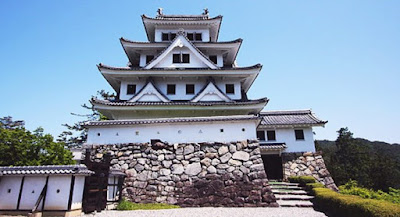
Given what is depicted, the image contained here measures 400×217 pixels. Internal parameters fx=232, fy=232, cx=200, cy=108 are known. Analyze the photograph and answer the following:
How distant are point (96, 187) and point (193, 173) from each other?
12.9 feet

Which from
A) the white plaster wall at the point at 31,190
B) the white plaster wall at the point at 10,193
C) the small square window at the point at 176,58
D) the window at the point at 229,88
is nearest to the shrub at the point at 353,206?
the window at the point at 229,88

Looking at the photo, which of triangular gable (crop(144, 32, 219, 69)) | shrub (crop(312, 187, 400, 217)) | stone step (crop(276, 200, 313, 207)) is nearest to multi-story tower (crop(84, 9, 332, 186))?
triangular gable (crop(144, 32, 219, 69))

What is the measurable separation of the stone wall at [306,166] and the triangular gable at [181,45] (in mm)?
8258

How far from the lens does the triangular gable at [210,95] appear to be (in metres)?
15.8

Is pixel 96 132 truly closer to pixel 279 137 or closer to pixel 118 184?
pixel 118 184

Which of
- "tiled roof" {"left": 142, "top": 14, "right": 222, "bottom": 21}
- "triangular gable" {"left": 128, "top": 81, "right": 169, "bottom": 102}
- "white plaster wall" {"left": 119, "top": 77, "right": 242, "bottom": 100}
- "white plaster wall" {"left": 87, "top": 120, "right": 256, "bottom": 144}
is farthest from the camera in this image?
"tiled roof" {"left": 142, "top": 14, "right": 222, "bottom": 21}

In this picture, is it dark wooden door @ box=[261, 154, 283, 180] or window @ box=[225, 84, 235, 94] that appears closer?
dark wooden door @ box=[261, 154, 283, 180]

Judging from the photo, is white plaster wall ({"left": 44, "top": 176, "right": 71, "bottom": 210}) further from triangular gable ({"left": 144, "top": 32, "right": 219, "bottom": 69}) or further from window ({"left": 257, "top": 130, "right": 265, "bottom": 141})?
window ({"left": 257, "top": 130, "right": 265, "bottom": 141})

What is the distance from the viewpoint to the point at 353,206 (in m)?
6.75

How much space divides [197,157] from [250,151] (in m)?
2.41

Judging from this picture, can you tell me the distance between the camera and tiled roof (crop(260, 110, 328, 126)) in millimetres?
16281

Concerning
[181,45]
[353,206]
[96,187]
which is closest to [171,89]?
[181,45]

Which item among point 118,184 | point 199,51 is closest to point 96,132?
point 118,184

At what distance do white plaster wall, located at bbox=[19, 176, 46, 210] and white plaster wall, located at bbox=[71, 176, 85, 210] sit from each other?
106cm
